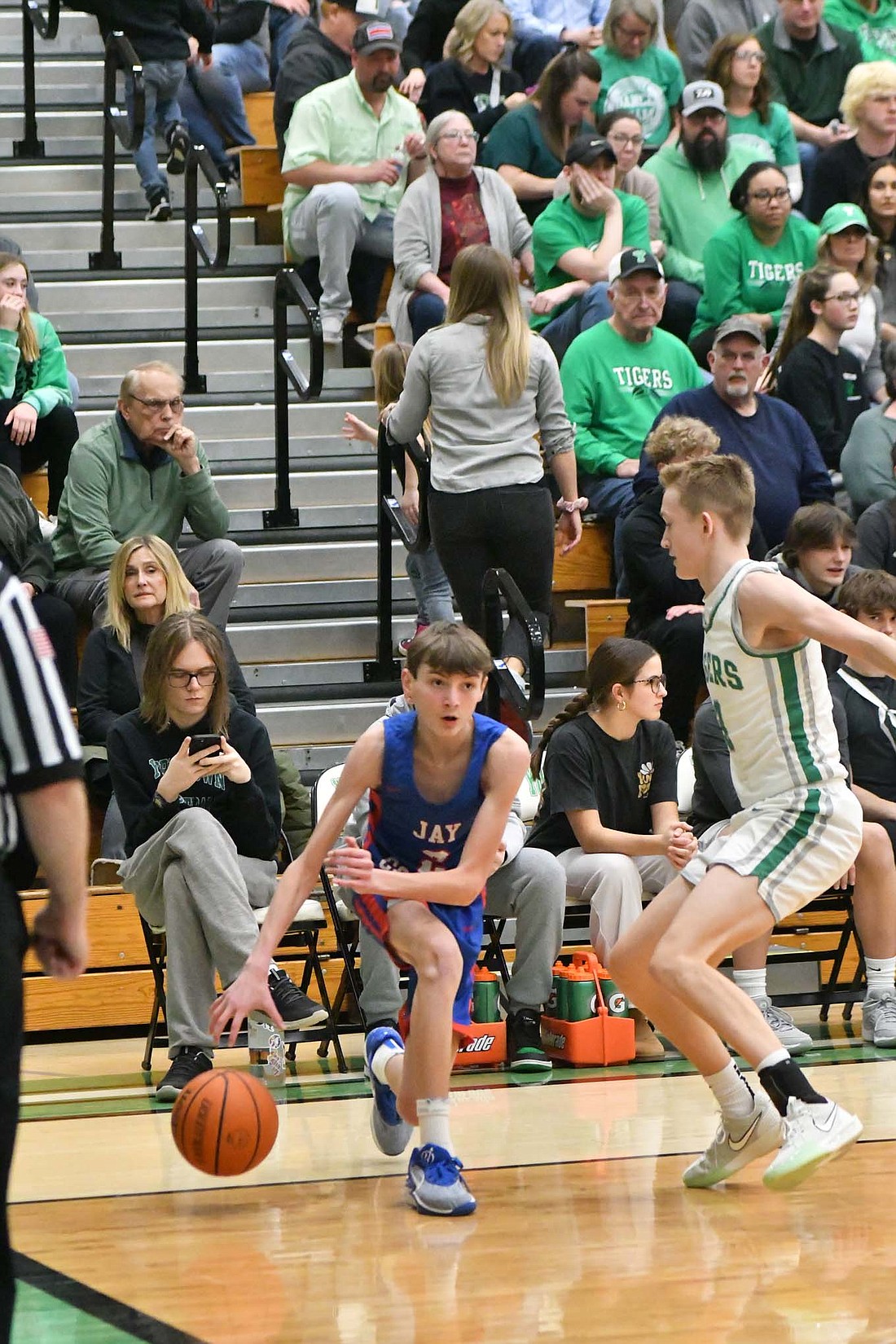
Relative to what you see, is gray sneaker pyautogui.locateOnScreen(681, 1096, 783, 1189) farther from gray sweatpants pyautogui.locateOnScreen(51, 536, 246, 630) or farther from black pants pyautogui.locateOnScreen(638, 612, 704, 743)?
gray sweatpants pyautogui.locateOnScreen(51, 536, 246, 630)

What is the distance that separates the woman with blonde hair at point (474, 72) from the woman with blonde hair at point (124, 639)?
4274mm

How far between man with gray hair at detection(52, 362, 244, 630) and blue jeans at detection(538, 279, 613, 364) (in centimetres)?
219

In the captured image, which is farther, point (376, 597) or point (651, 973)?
point (376, 597)

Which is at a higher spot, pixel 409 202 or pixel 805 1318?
pixel 409 202

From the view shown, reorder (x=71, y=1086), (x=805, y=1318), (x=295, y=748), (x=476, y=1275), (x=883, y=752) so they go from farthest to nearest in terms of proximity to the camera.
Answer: (x=295, y=748) < (x=883, y=752) < (x=71, y=1086) < (x=476, y=1275) < (x=805, y=1318)

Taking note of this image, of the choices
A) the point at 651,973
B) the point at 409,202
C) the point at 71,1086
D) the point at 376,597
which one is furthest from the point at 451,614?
the point at 651,973

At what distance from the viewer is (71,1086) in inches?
236

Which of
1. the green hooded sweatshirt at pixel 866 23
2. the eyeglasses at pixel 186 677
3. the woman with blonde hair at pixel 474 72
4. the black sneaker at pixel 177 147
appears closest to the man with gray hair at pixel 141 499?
the eyeglasses at pixel 186 677

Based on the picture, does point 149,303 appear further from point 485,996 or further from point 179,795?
point 485,996

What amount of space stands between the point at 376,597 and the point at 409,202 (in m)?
1.72

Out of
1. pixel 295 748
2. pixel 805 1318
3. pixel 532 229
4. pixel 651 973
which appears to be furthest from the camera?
pixel 532 229

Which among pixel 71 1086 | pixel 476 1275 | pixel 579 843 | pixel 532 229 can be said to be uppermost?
pixel 532 229

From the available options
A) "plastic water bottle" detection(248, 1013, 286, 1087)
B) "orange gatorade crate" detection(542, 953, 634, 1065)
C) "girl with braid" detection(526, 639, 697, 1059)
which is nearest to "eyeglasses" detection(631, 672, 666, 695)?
"girl with braid" detection(526, 639, 697, 1059)

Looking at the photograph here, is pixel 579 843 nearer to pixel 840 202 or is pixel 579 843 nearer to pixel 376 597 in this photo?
pixel 376 597
